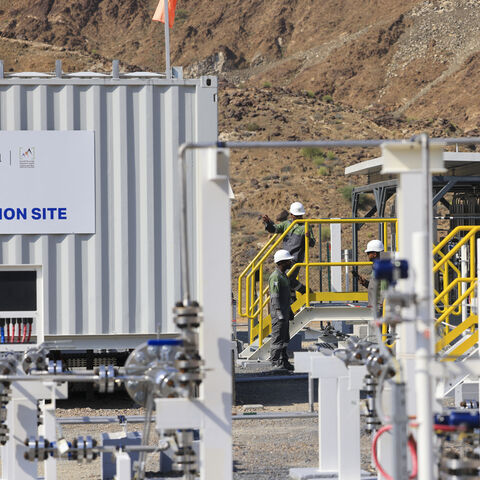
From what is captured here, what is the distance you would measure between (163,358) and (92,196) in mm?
5305

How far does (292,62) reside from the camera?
67.8 m

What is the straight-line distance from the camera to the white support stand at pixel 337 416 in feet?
26.5

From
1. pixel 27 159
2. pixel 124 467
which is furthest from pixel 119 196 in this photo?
pixel 124 467

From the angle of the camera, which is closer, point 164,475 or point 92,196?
point 164,475

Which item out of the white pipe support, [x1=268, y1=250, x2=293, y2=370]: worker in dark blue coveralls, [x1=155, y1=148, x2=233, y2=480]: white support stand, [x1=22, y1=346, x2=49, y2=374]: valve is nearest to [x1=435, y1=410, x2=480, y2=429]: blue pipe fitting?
the white pipe support


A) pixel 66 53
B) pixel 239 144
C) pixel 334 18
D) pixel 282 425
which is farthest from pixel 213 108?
pixel 334 18

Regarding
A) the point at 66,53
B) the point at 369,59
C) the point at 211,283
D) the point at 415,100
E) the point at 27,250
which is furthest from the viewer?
the point at 369,59

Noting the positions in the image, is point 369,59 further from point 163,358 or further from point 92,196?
point 163,358

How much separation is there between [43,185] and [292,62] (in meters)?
57.8

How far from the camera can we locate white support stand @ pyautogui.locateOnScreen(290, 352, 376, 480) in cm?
808

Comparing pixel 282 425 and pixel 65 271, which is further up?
pixel 65 271

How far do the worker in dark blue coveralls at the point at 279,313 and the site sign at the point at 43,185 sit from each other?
3515 mm

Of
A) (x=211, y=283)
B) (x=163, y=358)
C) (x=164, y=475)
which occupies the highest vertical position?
(x=211, y=283)

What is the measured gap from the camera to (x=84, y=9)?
238 feet
